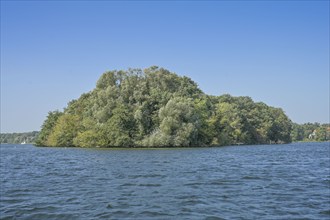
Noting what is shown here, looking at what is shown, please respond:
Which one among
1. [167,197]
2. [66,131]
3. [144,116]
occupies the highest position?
[144,116]

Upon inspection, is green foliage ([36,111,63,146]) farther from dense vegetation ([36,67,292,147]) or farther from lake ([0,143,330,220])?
lake ([0,143,330,220])

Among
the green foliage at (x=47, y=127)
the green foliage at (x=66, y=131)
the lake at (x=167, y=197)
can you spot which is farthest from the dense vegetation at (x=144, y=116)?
the lake at (x=167, y=197)

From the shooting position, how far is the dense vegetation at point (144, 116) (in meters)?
90.8

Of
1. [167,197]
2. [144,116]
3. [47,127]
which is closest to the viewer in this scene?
[167,197]

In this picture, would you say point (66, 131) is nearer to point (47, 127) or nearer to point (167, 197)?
point (47, 127)

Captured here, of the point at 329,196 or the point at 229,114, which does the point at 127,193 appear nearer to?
the point at 329,196

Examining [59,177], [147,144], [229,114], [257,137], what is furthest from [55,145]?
[59,177]

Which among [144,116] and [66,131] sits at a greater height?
[144,116]

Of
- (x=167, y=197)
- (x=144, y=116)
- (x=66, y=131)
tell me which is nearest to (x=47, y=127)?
(x=66, y=131)

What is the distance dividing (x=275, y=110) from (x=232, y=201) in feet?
547

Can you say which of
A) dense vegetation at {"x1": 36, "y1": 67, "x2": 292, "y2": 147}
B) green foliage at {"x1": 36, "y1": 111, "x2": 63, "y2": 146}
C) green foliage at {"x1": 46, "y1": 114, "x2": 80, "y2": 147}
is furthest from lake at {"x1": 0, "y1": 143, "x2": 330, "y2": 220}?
green foliage at {"x1": 36, "y1": 111, "x2": 63, "y2": 146}

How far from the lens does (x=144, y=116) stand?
93625 millimetres

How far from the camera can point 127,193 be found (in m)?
21.6

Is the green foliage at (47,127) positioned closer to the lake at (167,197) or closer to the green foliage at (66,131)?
the green foliage at (66,131)
